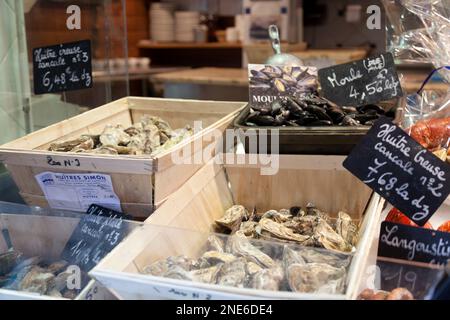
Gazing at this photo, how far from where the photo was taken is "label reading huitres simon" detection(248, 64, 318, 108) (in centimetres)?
153

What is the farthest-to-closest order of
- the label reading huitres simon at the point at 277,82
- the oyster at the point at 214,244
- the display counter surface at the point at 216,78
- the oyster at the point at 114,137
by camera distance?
1. the display counter surface at the point at 216,78
2. the label reading huitres simon at the point at 277,82
3. the oyster at the point at 114,137
4. the oyster at the point at 214,244

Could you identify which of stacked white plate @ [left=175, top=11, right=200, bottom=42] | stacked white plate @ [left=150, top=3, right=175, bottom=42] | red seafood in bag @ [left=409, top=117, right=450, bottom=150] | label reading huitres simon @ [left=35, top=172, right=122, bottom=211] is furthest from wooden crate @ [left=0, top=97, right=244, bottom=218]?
stacked white plate @ [left=150, top=3, right=175, bottom=42]

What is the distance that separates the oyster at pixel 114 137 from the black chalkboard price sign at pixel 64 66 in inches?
8.5

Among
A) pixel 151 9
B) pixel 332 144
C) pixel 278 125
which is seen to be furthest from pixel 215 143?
pixel 151 9

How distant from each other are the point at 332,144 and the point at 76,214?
2.21 feet

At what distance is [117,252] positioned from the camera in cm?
93

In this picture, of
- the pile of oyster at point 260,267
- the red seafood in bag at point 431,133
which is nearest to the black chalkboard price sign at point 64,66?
the pile of oyster at point 260,267

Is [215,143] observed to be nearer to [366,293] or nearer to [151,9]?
[366,293]

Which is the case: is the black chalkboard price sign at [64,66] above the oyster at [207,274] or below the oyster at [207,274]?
above

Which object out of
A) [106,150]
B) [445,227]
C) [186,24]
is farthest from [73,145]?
[186,24]

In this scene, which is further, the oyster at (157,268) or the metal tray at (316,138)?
the metal tray at (316,138)

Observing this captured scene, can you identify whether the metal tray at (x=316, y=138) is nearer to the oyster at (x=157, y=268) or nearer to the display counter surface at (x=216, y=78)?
the oyster at (x=157, y=268)

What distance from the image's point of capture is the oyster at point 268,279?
0.86 m

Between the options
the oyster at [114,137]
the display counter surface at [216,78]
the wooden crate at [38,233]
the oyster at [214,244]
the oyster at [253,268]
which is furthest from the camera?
the display counter surface at [216,78]
